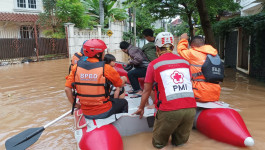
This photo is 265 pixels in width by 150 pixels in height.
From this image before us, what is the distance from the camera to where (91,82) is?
3156 mm

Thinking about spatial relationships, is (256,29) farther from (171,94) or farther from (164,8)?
(164,8)

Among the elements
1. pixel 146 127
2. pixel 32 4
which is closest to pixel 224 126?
pixel 146 127

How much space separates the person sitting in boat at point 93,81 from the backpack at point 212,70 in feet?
4.70

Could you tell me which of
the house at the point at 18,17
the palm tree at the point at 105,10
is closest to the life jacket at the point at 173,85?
the house at the point at 18,17

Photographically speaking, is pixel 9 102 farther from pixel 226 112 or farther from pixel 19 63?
pixel 19 63

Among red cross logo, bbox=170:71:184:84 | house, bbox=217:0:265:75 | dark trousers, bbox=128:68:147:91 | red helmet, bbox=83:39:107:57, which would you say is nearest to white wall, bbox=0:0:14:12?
house, bbox=217:0:265:75

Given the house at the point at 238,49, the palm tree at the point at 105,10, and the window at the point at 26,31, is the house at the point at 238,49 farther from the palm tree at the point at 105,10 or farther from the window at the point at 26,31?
the window at the point at 26,31

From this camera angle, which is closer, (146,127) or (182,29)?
(146,127)

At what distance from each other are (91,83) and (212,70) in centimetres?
199

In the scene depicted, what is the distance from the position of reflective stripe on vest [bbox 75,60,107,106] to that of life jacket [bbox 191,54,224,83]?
5.36 ft

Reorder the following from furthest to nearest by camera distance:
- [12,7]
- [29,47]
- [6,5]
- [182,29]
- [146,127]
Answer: [182,29]
[12,7]
[6,5]
[29,47]
[146,127]

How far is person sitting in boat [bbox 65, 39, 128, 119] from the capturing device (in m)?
3.17

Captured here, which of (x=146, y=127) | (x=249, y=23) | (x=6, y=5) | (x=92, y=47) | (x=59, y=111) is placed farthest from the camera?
(x=6, y=5)

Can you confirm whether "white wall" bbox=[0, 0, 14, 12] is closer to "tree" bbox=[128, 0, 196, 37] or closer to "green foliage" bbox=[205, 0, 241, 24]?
"tree" bbox=[128, 0, 196, 37]
